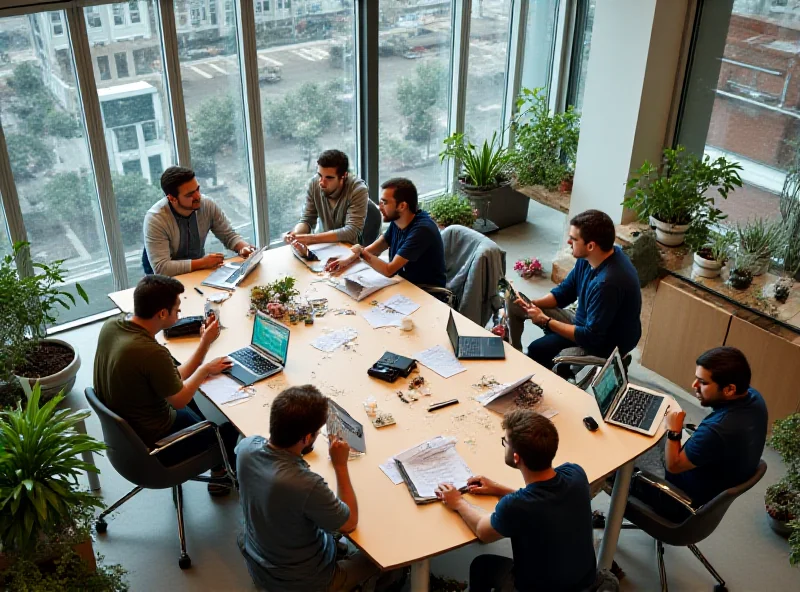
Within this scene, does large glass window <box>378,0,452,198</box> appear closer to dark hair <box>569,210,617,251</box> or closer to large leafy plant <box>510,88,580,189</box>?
large leafy plant <box>510,88,580,189</box>

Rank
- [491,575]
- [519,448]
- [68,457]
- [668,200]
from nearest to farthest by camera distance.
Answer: [519,448] → [491,575] → [68,457] → [668,200]

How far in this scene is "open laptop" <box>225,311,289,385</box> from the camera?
3945 millimetres

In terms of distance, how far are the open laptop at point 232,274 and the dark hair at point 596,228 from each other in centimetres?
201

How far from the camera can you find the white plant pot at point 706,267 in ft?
17.1

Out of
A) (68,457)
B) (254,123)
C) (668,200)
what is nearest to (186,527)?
(68,457)

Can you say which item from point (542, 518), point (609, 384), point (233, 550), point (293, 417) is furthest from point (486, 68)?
point (542, 518)

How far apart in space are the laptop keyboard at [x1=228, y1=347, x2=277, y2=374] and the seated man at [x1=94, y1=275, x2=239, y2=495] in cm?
25

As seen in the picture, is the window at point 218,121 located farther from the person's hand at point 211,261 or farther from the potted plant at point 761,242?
the potted plant at point 761,242

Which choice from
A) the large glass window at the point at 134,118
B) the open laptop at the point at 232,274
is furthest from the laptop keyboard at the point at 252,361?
the large glass window at the point at 134,118

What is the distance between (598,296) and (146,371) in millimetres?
2388

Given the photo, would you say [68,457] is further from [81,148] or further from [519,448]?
[81,148]

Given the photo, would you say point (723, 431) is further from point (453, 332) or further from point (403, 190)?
point (403, 190)

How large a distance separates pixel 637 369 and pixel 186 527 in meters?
3.21

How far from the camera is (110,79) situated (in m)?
5.50
